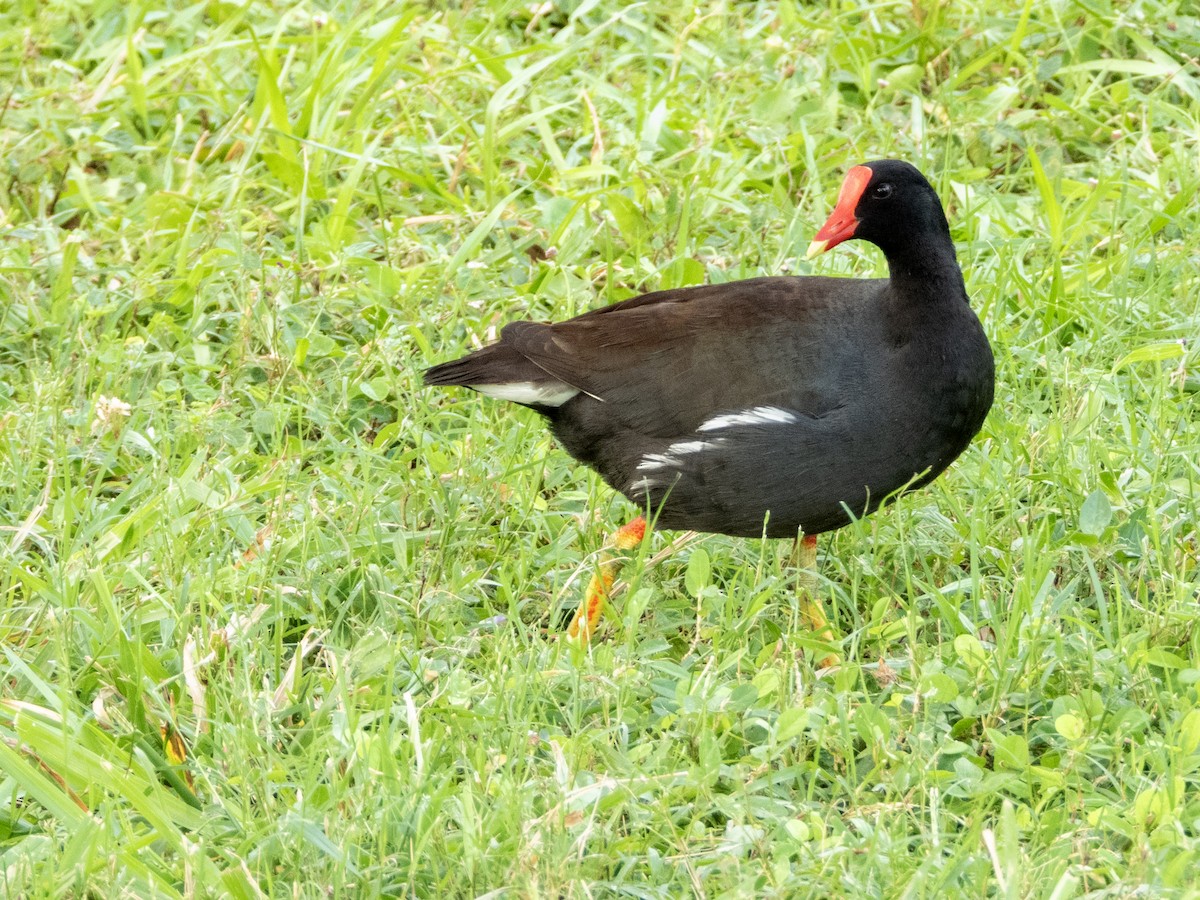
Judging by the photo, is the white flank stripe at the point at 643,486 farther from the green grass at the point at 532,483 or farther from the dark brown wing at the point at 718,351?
the green grass at the point at 532,483

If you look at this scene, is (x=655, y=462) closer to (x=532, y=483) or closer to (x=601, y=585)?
(x=601, y=585)

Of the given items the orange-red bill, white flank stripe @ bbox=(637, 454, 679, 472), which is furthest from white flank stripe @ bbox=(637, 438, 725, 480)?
the orange-red bill

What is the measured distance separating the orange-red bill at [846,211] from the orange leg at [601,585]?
73 cm

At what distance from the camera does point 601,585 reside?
3.31 metres

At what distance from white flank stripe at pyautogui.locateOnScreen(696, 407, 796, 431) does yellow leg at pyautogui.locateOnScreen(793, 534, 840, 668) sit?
13.1 inches

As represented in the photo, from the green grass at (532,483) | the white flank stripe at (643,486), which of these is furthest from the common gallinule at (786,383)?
the green grass at (532,483)

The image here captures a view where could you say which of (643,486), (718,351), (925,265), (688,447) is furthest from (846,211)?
(643,486)

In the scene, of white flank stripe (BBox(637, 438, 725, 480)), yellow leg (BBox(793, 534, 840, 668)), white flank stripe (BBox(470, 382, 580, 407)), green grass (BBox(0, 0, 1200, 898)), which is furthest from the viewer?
white flank stripe (BBox(470, 382, 580, 407))

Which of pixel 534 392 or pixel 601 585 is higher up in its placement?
pixel 534 392

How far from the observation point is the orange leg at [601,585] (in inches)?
133

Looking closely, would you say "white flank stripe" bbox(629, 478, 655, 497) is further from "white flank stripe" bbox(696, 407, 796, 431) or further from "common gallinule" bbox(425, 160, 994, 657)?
"white flank stripe" bbox(696, 407, 796, 431)

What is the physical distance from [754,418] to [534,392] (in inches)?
21.1

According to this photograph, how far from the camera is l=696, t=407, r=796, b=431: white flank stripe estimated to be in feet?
10.9

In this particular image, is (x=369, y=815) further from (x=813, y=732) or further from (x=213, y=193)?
(x=213, y=193)
